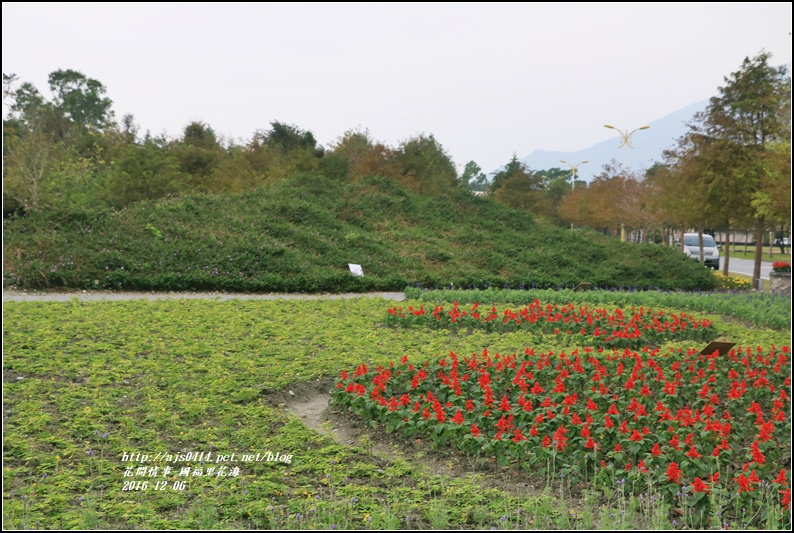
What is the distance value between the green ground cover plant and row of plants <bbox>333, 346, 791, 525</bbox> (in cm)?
8

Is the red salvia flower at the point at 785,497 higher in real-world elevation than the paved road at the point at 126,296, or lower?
lower

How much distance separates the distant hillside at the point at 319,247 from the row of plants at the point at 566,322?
14.1 feet

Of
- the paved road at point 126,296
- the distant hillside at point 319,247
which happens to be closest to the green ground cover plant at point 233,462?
the paved road at point 126,296

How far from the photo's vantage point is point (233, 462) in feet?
13.3

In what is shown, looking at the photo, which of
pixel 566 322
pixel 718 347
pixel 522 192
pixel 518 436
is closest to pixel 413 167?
pixel 522 192

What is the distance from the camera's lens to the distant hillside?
1179cm

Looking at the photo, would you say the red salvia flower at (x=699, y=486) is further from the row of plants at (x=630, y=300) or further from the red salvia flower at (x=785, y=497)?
the row of plants at (x=630, y=300)

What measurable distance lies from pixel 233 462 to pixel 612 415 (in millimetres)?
Result: 2602

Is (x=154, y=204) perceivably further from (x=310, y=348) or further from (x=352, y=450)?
(x=352, y=450)

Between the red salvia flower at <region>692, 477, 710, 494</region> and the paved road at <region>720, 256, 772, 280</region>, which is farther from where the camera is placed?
the paved road at <region>720, 256, 772, 280</region>

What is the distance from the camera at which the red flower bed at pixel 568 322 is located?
8109mm

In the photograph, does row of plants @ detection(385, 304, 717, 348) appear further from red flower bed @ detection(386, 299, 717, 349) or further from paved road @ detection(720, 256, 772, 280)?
paved road @ detection(720, 256, 772, 280)

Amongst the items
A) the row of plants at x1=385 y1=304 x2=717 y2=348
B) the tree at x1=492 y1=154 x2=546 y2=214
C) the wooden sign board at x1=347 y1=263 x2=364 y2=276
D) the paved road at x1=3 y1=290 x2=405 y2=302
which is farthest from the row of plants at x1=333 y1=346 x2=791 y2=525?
the tree at x1=492 y1=154 x2=546 y2=214

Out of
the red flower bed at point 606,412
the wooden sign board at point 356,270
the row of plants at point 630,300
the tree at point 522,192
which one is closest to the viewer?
the red flower bed at point 606,412
